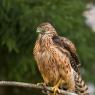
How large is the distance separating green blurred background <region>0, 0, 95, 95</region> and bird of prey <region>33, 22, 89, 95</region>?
4.15 metres

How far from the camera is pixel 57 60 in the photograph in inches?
283

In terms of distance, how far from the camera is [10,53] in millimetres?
12117

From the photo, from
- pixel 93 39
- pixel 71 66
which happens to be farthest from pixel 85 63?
pixel 71 66

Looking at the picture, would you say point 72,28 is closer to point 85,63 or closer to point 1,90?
point 85,63

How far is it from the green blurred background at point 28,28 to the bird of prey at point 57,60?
13.6ft

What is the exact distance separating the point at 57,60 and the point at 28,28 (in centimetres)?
453

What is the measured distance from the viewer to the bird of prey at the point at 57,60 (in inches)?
281

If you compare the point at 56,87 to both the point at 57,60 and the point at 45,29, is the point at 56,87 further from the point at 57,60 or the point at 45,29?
the point at 45,29

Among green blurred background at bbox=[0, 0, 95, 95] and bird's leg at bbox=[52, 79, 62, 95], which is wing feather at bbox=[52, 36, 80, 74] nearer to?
bird's leg at bbox=[52, 79, 62, 95]

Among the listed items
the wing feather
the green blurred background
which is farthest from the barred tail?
the green blurred background

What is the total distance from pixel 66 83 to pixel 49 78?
0.21 m

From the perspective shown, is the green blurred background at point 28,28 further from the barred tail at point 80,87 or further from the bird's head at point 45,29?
the barred tail at point 80,87

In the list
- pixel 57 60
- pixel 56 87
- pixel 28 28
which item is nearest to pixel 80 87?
pixel 56 87

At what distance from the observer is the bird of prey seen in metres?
7.14
